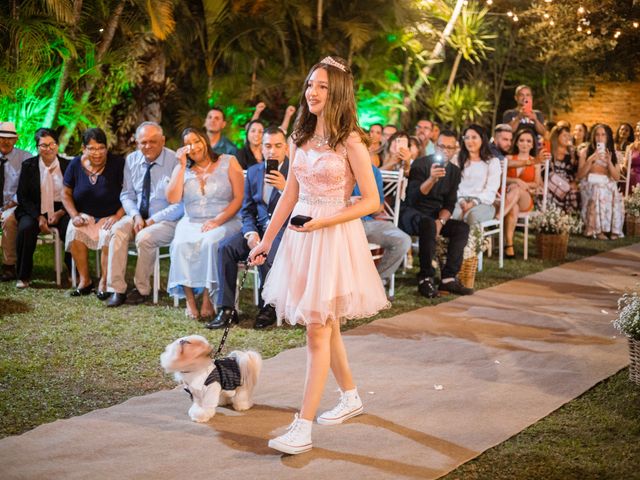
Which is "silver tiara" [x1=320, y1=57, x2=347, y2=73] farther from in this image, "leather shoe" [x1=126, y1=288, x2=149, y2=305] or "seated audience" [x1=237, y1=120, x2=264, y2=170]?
"seated audience" [x1=237, y1=120, x2=264, y2=170]

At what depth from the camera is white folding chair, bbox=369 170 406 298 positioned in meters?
7.03

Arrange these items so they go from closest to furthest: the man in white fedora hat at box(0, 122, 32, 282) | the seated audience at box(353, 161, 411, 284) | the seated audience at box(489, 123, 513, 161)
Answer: the seated audience at box(353, 161, 411, 284)
the man in white fedora hat at box(0, 122, 32, 282)
the seated audience at box(489, 123, 513, 161)

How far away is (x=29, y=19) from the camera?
862 cm

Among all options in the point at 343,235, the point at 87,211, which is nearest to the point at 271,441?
the point at 343,235

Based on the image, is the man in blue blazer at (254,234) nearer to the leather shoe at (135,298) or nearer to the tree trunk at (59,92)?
the leather shoe at (135,298)

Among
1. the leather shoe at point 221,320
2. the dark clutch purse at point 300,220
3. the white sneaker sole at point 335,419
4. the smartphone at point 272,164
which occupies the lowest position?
the white sneaker sole at point 335,419

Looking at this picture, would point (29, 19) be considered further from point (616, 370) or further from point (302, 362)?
point (616, 370)

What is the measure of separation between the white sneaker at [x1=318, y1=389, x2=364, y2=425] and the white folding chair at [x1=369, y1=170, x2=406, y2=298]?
2591mm

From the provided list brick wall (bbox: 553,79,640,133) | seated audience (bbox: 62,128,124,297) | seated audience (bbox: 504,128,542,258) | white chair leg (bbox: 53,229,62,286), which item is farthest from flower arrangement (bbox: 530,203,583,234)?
brick wall (bbox: 553,79,640,133)

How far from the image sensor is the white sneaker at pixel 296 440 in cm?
368

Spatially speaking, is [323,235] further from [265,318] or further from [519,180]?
[519,180]

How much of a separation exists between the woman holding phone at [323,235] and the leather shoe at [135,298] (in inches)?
116

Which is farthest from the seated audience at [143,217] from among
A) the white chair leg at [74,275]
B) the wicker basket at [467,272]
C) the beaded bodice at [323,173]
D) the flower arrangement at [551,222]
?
the flower arrangement at [551,222]

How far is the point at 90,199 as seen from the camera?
23.2ft
